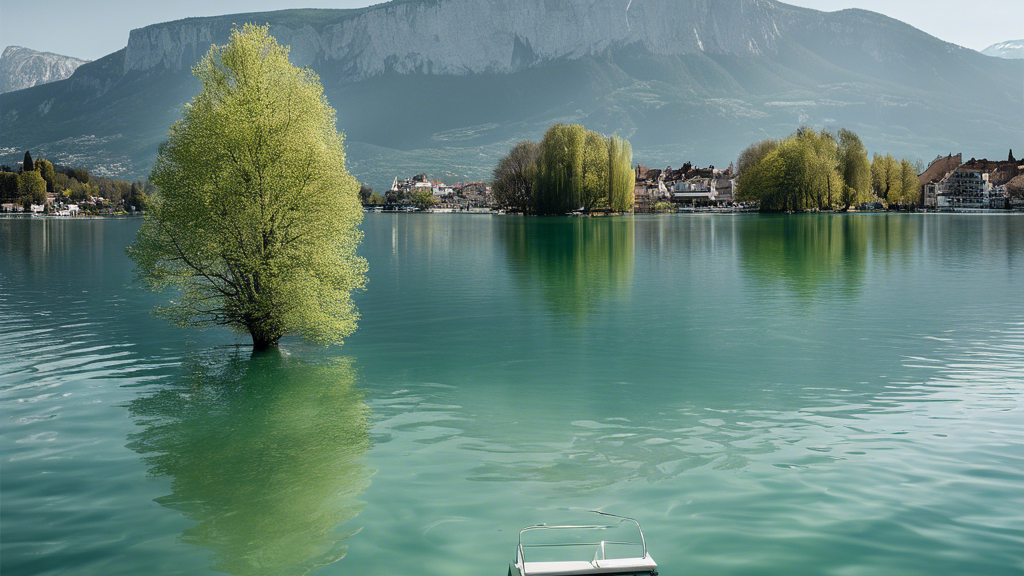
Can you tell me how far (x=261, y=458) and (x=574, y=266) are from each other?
46.0 m

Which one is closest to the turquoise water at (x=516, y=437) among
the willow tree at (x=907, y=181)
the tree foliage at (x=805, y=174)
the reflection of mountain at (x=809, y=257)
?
the reflection of mountain at (x=809, y=257)

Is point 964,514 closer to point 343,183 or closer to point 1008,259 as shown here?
point 343,183

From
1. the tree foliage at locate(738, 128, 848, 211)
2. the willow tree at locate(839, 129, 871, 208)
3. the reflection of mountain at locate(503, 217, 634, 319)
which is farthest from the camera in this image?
the willow tree at locate(839, 129, 871, 208)

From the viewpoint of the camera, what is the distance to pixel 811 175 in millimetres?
147875

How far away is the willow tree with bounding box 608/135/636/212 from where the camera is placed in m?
150

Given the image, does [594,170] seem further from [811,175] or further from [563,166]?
[811,175]

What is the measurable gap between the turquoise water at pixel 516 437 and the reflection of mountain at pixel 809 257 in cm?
816

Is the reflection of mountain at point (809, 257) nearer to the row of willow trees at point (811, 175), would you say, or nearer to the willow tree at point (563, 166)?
the row of willow trees at point (811, 175)

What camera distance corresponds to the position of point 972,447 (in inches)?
643

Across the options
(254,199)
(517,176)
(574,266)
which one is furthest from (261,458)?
(517,176)

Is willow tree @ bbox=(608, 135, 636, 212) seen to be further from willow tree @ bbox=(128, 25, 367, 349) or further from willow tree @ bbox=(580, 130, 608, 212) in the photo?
willow tree @ bbox=(128, 25, 367, 349)

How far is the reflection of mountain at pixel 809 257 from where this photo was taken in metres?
48.6

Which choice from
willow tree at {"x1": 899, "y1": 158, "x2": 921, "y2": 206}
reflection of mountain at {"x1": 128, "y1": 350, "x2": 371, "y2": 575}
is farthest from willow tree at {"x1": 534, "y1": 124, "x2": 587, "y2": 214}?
reflection of mountain at {"x1": 128, "y1": 350, "x2": 371, "y2": 575}

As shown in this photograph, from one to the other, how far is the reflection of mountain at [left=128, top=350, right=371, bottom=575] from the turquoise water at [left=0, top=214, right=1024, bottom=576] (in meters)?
0.07
